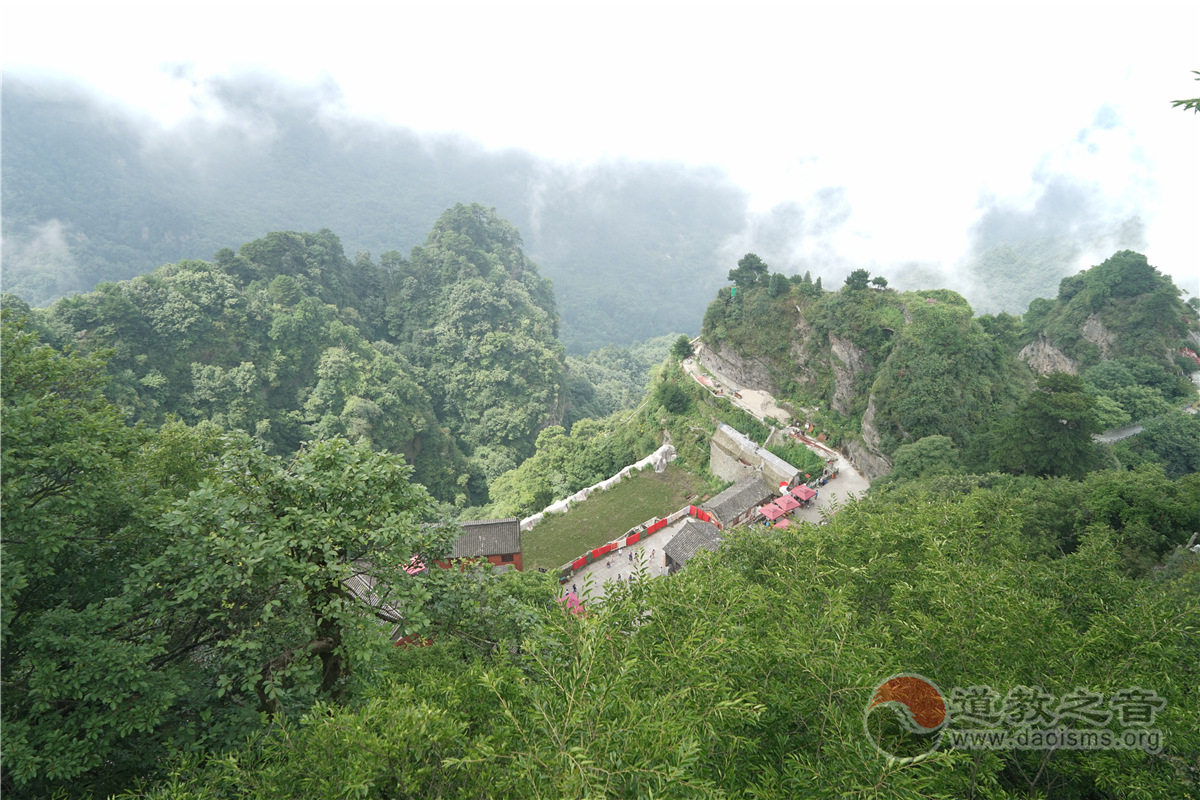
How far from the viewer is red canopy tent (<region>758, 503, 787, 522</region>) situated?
2833 centimetres

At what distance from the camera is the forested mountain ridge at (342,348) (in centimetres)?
3997

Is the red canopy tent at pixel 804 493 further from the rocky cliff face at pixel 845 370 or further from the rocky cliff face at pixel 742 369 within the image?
the rocky cliff face at pixel 742 369

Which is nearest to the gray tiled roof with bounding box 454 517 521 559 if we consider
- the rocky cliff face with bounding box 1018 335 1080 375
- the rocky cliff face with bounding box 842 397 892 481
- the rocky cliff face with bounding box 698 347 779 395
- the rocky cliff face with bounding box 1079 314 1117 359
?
the rocky cliff face with bounding box 842 397 892 481

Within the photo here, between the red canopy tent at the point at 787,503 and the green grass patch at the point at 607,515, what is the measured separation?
6.01 metres

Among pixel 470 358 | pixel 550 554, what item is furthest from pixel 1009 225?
pixel 550 554

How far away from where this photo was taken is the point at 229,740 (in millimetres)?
6793

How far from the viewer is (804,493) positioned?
30.0 metres

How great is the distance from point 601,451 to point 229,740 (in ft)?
117

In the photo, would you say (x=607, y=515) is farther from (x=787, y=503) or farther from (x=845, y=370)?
(x=845, y=370)

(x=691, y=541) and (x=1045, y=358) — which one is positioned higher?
(x=1045, y=358)

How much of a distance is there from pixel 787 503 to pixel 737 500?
2.64 m

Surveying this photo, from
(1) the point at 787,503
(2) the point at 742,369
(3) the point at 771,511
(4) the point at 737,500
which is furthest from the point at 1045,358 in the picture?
(4) the point at 737,500

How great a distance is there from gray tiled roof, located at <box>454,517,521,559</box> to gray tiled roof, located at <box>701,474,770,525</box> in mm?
10611

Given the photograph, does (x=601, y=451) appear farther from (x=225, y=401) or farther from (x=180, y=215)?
(x=180, y=215)
